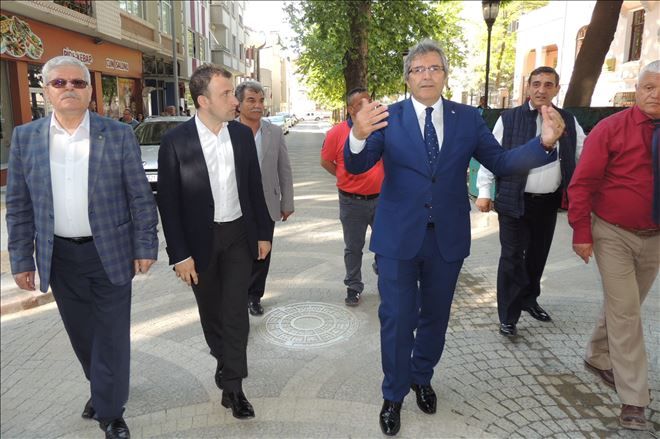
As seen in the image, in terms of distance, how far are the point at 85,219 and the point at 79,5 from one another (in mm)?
16457

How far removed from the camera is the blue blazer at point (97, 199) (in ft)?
9.29

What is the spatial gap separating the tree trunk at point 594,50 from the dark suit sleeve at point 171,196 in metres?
10.9

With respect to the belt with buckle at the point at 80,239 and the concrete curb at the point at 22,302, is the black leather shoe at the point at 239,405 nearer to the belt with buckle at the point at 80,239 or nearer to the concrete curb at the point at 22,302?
the belt with buckle at the point at 80,239

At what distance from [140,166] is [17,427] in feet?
5.89

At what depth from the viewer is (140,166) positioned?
305 centimetres

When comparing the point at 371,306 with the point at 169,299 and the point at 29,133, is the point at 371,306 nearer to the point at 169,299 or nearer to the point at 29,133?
the point at 169,299

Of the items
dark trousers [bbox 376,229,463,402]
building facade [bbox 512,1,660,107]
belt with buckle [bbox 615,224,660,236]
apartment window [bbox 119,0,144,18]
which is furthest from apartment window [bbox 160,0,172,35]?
belt with buckle [bbox 615,224,660,236]

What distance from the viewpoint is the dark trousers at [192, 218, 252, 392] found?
10.9 ft

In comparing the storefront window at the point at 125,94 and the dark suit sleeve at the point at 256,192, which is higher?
the storefront window at the point at 125,94

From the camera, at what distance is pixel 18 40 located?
14148mm

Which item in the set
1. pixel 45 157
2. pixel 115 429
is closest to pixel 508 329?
pixel 115 429

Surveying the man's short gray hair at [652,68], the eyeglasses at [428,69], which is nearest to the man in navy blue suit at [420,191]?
the eyeglasses at [428,69]

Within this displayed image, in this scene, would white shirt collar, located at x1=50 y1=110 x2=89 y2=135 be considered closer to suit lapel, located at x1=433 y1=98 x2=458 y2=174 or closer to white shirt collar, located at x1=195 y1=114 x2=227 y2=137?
white shirt collar, located at x1=195 y1=114 x2=227 y2=137

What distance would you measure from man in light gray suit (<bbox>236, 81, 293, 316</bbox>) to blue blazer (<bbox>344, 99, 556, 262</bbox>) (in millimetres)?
1892
